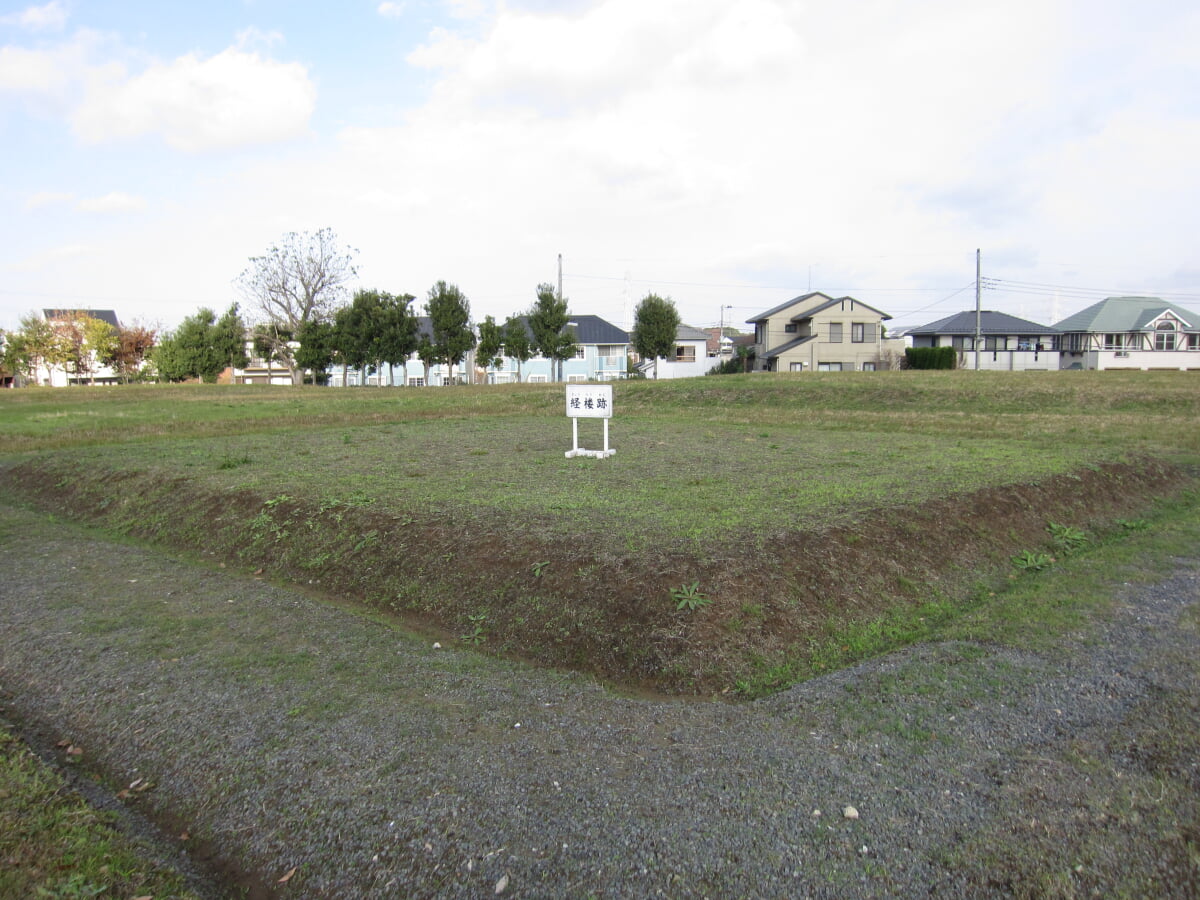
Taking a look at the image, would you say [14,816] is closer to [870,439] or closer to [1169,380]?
[870,439]

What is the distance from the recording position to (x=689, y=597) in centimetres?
586

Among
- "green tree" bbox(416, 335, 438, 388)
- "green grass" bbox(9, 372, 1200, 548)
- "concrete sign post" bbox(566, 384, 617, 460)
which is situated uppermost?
"green tree" bbox(416, 335, 438, 388)

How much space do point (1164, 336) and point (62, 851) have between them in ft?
253

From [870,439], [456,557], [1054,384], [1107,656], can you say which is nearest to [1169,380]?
[1054,384]

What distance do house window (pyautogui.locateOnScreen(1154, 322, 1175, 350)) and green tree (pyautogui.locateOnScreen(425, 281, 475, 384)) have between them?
57014 mm

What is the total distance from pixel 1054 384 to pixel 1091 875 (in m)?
30.0

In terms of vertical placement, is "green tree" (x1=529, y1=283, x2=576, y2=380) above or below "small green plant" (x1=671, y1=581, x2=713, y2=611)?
above

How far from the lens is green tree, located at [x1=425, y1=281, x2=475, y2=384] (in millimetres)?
52875

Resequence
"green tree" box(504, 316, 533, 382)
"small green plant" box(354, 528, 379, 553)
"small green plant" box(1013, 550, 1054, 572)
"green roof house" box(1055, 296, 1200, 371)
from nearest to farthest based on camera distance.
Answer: "small green plant" box(354, 528, 379, 553) → "small green plant" box(1013, 550, 1054, 572) → "green tree" box(504, 316, 533, 382) → "green roof house" box(1055, 296, 1200, 371)

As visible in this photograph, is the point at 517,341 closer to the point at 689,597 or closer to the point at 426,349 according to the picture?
the point at 426,349

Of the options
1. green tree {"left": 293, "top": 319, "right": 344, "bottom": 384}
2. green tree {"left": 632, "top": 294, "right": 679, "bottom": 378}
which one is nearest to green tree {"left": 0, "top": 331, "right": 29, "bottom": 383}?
green tree {"left": 293, "top": 319, "right": 344, "bottom": 384}

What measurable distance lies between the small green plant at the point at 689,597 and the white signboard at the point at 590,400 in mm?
6713

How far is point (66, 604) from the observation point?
6.63 m

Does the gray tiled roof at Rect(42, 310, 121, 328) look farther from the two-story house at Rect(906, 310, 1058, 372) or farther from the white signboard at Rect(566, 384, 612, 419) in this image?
the two-story house at Rect(906, 310, 1058, 372)
